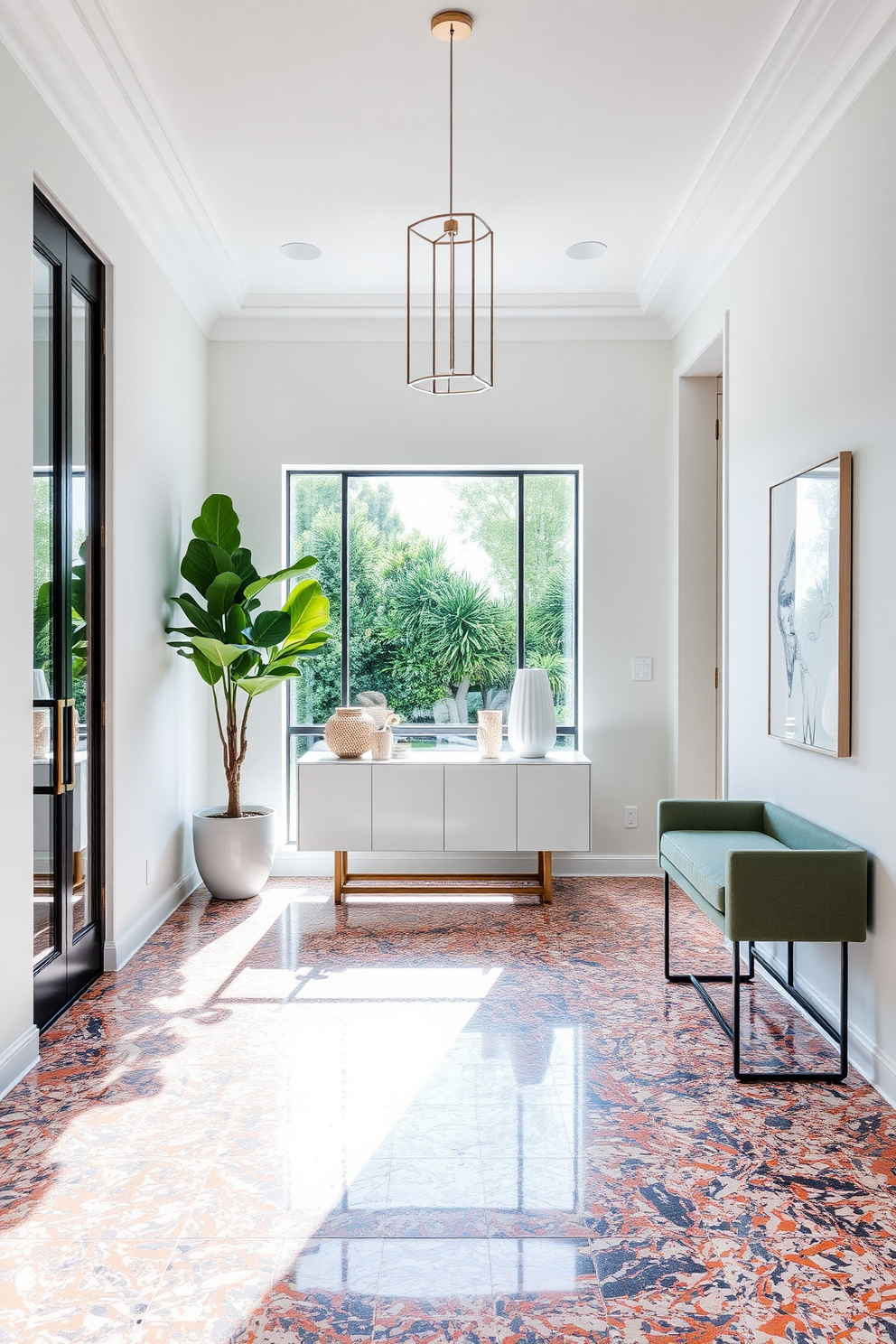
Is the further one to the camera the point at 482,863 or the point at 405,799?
the point at 482,863

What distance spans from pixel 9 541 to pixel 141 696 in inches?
53.6

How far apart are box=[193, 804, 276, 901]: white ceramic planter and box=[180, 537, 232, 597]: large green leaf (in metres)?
1.09

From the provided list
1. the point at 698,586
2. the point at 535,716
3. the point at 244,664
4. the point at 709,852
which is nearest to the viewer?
the point at 709,852

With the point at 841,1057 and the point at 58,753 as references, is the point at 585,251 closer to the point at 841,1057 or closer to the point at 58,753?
the point at 58,753

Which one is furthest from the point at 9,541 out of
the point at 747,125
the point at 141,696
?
the point at 747,125

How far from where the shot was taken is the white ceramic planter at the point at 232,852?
4.32m

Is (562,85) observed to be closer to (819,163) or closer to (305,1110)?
(819,163)

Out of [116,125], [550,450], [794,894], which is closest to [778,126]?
[550,450]

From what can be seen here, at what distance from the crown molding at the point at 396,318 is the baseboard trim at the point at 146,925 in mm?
2886

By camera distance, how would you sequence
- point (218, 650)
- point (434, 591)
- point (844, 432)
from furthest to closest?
point (434, 591) → point (218, 650) → point (844, 432)

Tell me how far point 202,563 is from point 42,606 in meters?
1.41

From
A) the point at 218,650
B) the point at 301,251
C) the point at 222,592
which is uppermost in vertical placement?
the point at 301,251

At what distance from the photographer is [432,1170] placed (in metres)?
2.16

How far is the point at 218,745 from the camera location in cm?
493
